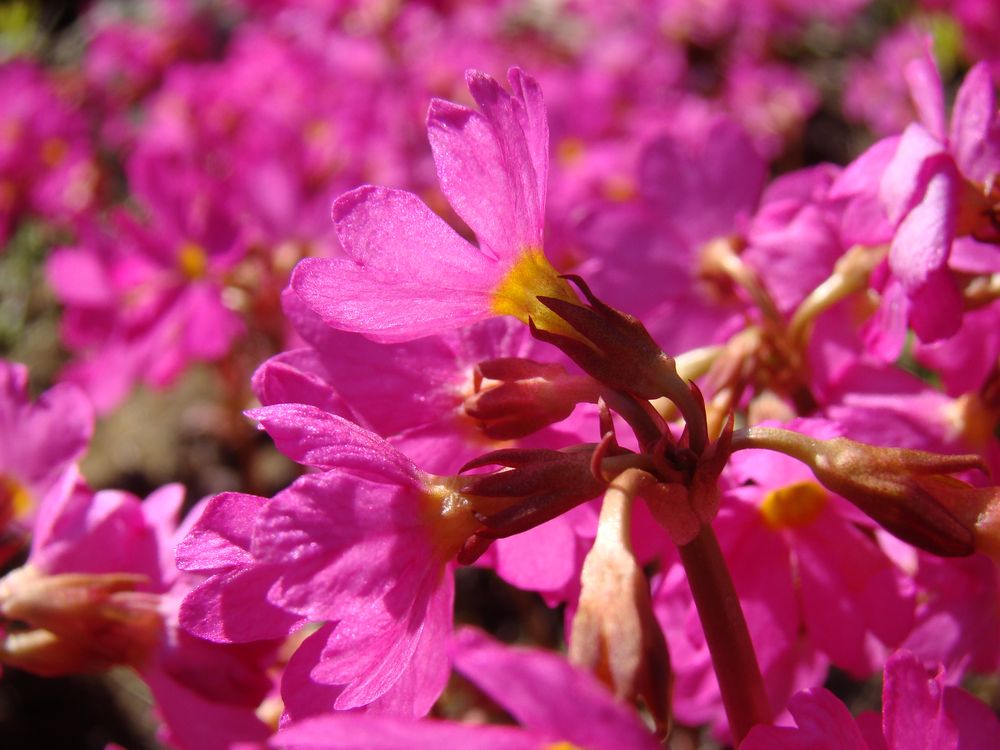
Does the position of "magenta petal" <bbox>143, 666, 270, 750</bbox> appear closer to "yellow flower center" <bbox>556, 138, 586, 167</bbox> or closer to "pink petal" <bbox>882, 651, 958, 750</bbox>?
"pink petal" <bbox>882, 651, 958, 750</bbox>

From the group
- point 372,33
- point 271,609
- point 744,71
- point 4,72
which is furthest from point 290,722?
point 744,71

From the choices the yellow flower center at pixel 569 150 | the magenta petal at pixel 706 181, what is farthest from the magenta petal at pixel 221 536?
the yellow flower center at pixel 569 150

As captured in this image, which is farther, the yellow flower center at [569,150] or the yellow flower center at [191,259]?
the yellow flower center at [569,150]

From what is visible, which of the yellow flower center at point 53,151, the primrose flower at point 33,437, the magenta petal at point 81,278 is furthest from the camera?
the yellow flower center at point 53,151

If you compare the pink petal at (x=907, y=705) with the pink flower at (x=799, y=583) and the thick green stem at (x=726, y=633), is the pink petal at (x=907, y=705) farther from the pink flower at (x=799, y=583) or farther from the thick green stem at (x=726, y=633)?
the pink flower at (x=799, y=583)

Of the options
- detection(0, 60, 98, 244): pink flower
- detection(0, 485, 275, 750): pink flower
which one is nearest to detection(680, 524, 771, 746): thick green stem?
detection(0, 485, 275, 750): pink flower

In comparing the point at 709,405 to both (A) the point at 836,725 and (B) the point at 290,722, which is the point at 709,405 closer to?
(A) the point at 836,725

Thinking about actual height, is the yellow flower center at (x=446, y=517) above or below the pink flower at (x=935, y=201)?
below
